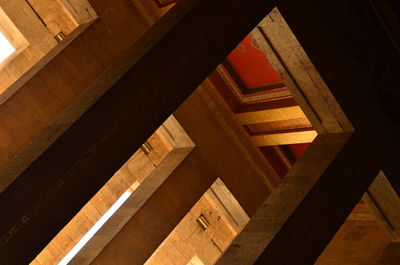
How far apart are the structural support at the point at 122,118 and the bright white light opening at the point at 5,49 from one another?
4.96 m

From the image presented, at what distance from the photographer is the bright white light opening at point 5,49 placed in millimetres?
11811

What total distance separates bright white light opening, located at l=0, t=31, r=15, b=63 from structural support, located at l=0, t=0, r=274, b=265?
496 centimetres

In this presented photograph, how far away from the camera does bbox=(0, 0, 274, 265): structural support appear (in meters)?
6.07

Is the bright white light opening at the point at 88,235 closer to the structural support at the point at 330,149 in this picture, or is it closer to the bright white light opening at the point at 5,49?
the bright white light opening at the point at 5,49

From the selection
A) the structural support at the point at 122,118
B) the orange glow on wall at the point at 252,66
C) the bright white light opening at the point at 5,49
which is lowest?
the structural support at the point at 122,118

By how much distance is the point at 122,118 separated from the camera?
22.6 ft

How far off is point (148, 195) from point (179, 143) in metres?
1.01

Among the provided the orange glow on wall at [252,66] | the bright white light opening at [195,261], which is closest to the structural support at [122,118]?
the orange glow on wall at [252,66]

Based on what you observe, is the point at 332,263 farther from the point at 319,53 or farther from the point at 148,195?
the point at 319,53

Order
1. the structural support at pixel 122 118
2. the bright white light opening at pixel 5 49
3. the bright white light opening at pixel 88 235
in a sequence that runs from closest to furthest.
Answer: the structural support at pixel 122 118 → the bright white light opening at pixel 5 49 → the bright white light opening at pixel 88 235

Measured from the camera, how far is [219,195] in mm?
12195

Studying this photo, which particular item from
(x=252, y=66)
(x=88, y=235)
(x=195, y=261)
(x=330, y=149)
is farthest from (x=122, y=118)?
(x=195, y=261)

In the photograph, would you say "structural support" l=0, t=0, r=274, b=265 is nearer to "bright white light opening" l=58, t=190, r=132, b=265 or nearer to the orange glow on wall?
the orange glow on wall

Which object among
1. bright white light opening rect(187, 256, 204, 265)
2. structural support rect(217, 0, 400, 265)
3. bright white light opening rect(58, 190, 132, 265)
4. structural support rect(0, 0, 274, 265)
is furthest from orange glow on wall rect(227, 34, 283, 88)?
bright white light opening rect(187, 256, 204, 265)
